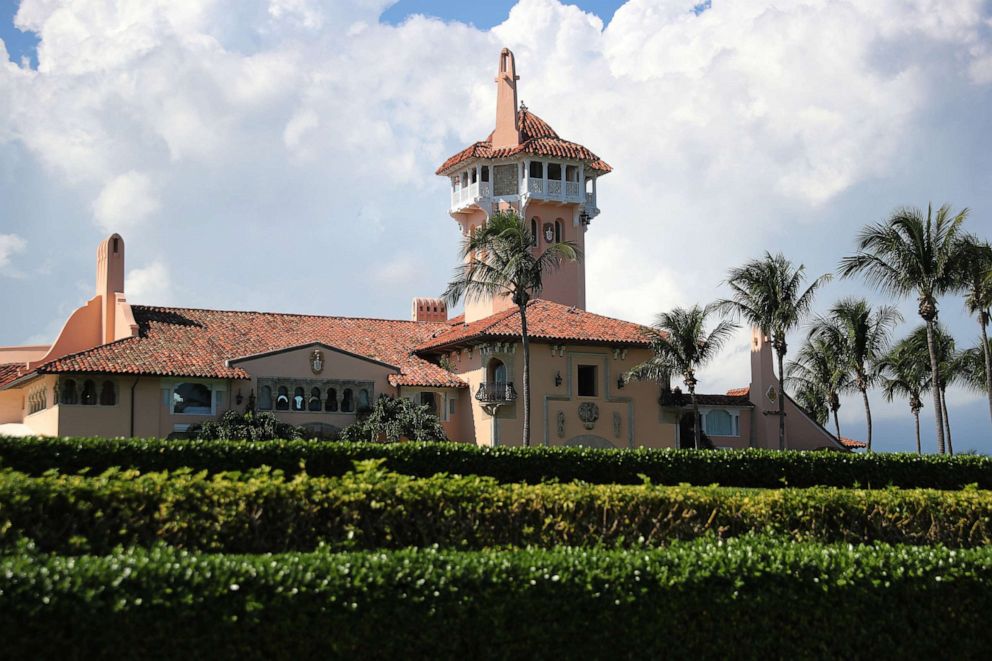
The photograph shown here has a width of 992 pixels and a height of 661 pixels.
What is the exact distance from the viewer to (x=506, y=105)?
191 feet

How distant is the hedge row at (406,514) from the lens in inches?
623

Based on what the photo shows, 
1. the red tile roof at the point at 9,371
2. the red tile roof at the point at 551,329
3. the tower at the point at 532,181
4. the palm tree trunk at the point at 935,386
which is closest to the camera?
the palm tree trunk at the point at 935,386

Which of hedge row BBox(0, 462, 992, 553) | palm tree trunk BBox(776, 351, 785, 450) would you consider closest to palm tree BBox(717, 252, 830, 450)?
palm tree trunk BBox(776, 351, 785, 450)

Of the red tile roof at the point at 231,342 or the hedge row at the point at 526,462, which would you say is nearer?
the hedge row at the point at 526,462

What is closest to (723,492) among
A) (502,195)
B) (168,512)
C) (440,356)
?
(168,512)

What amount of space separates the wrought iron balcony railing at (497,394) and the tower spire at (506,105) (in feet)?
54.1

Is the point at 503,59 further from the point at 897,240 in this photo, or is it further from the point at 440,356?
the point at 897,240

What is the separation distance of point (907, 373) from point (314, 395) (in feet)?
95.6

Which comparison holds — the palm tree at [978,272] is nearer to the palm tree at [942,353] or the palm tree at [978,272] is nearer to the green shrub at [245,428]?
the palm tree at [942,353]

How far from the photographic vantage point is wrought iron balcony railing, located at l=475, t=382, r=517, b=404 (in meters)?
44.8

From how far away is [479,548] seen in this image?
1772 centimetres

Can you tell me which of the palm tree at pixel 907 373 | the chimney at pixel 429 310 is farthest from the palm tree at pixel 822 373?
the chimney at pixel 429 310

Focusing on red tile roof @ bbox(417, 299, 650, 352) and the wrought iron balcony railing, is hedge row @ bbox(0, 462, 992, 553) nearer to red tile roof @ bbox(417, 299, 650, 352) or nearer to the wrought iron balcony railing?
the wrought iron balcony railing

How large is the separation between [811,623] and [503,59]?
46.2 meters
